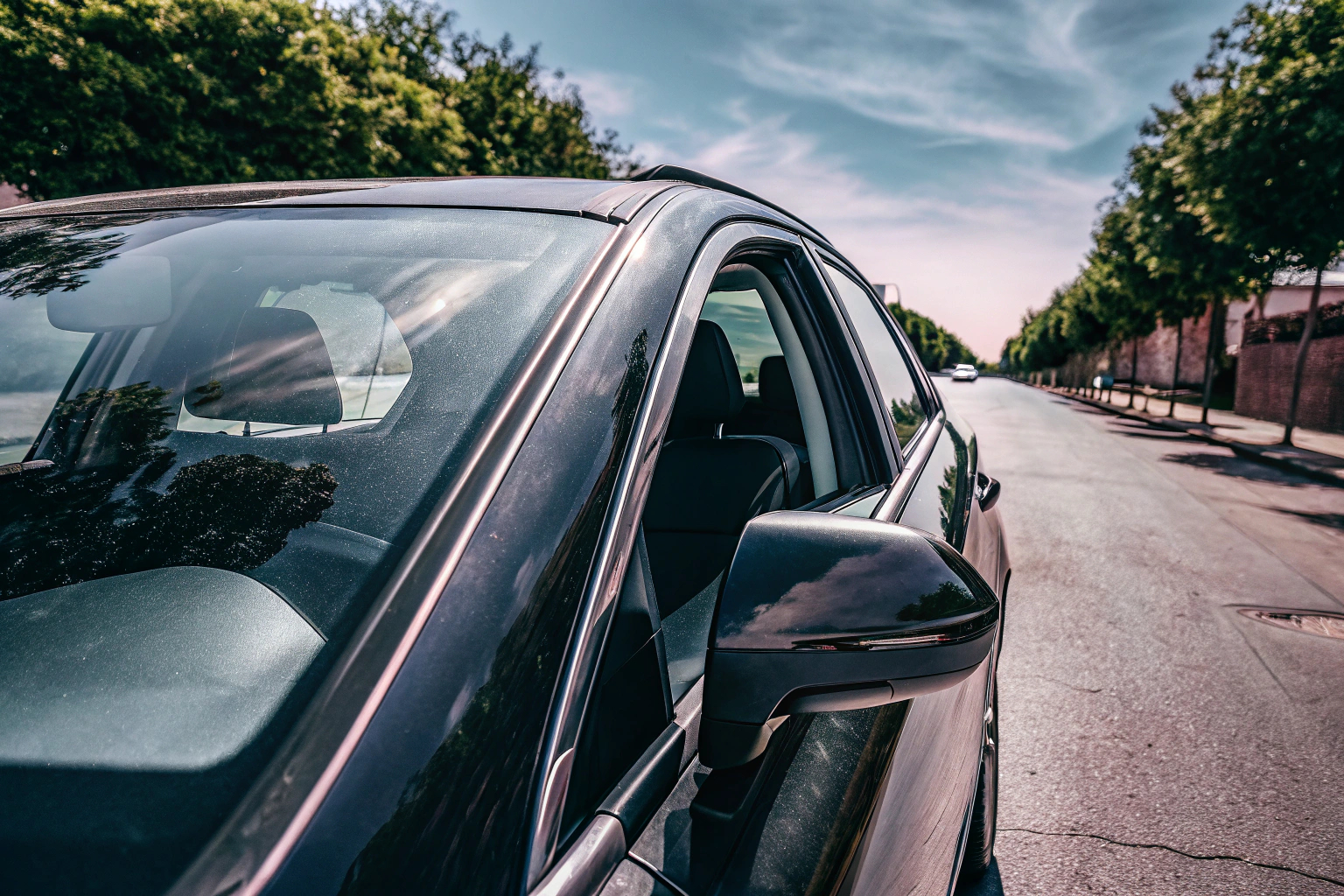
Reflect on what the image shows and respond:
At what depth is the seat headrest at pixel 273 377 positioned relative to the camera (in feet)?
3.61

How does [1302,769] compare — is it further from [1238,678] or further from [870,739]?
[870,739]

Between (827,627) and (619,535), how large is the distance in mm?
244

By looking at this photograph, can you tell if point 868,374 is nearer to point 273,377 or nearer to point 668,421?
point 668,421

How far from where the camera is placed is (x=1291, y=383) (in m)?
22.0

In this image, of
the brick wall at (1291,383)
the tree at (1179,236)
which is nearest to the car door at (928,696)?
the tree at (1179,236)

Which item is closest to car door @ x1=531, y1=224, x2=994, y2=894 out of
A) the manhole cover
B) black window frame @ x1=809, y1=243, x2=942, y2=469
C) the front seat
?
the front seat

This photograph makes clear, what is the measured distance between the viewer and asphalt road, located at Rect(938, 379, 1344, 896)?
7.92 ft

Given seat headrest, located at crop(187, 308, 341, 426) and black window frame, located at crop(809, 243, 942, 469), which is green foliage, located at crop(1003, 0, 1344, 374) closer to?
black window frame, located at crop(809, 243, 942, 469)

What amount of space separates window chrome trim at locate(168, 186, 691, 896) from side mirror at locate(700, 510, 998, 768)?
28cm

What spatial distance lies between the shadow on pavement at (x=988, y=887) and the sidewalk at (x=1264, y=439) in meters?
12.4

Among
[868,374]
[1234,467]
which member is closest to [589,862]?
[868,374]

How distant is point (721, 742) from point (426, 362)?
59 centimetres

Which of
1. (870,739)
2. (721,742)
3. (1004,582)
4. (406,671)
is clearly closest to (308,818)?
(406,671)

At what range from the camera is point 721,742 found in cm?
85
